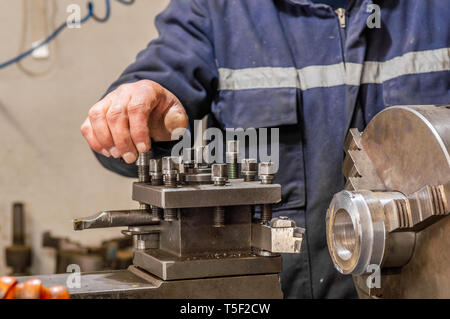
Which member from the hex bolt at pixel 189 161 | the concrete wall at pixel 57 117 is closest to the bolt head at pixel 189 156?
the hex bolt at pixel 189 161

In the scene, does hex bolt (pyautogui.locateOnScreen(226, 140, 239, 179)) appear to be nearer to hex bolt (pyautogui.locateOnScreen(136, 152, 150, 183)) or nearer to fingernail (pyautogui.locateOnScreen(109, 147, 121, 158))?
hex bolt (pyautogui.locateOnScreen(136, 152, 150, 183))

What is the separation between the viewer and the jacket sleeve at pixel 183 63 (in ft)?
4.56

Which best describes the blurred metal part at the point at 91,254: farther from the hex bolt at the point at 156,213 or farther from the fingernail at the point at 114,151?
the hex bolt at the point at 156,213

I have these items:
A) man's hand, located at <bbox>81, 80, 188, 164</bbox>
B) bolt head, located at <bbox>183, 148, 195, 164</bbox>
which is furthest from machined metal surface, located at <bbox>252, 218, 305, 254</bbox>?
man's hand, located at <bbox>81, 80, 188, 164</bbox>

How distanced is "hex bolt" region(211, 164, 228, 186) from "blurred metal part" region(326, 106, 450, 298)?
16 centimetres

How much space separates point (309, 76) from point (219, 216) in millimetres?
657

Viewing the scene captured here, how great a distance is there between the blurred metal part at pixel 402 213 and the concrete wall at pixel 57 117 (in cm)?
164

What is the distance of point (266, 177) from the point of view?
86cm

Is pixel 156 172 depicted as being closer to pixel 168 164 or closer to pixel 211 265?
pixel 168 164

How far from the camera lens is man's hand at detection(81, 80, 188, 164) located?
102 centimetres

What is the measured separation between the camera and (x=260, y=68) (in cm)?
141

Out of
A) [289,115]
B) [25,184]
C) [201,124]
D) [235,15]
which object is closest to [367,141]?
[289,115]

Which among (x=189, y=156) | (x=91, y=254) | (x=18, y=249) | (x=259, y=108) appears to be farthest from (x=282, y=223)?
(x=18, y=249)
